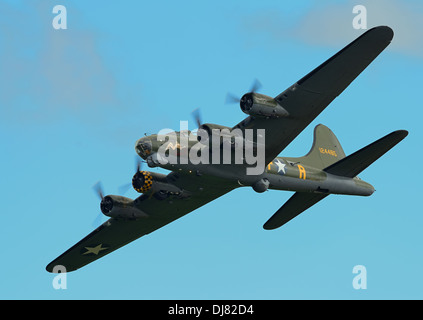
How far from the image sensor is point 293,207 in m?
43.1

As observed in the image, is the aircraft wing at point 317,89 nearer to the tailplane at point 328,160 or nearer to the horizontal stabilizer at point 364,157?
the tailplane at point 328,160

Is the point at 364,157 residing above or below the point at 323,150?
below

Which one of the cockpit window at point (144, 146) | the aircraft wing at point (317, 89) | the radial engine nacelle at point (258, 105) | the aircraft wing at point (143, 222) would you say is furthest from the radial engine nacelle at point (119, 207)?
the radial engine nacelle at point (258, 105)

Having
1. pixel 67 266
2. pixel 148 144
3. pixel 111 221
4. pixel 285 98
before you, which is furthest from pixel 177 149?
pixel 67 266

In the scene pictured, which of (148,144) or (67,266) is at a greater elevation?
(148,144)

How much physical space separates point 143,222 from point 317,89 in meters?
13.2

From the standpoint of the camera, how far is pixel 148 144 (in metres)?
35.6

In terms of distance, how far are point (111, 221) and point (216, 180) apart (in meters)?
8.50

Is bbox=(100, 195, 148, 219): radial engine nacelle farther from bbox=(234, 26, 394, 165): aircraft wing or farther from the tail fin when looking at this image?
the tail fin

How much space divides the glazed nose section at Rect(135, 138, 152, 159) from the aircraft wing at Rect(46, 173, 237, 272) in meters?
3.12

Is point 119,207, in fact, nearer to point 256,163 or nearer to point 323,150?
point 256,163

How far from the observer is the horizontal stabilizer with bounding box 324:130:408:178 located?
3903 cm

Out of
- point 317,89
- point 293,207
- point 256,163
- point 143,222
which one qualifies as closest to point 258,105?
point 317,89

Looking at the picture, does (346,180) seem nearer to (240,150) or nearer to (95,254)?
(240,150)
